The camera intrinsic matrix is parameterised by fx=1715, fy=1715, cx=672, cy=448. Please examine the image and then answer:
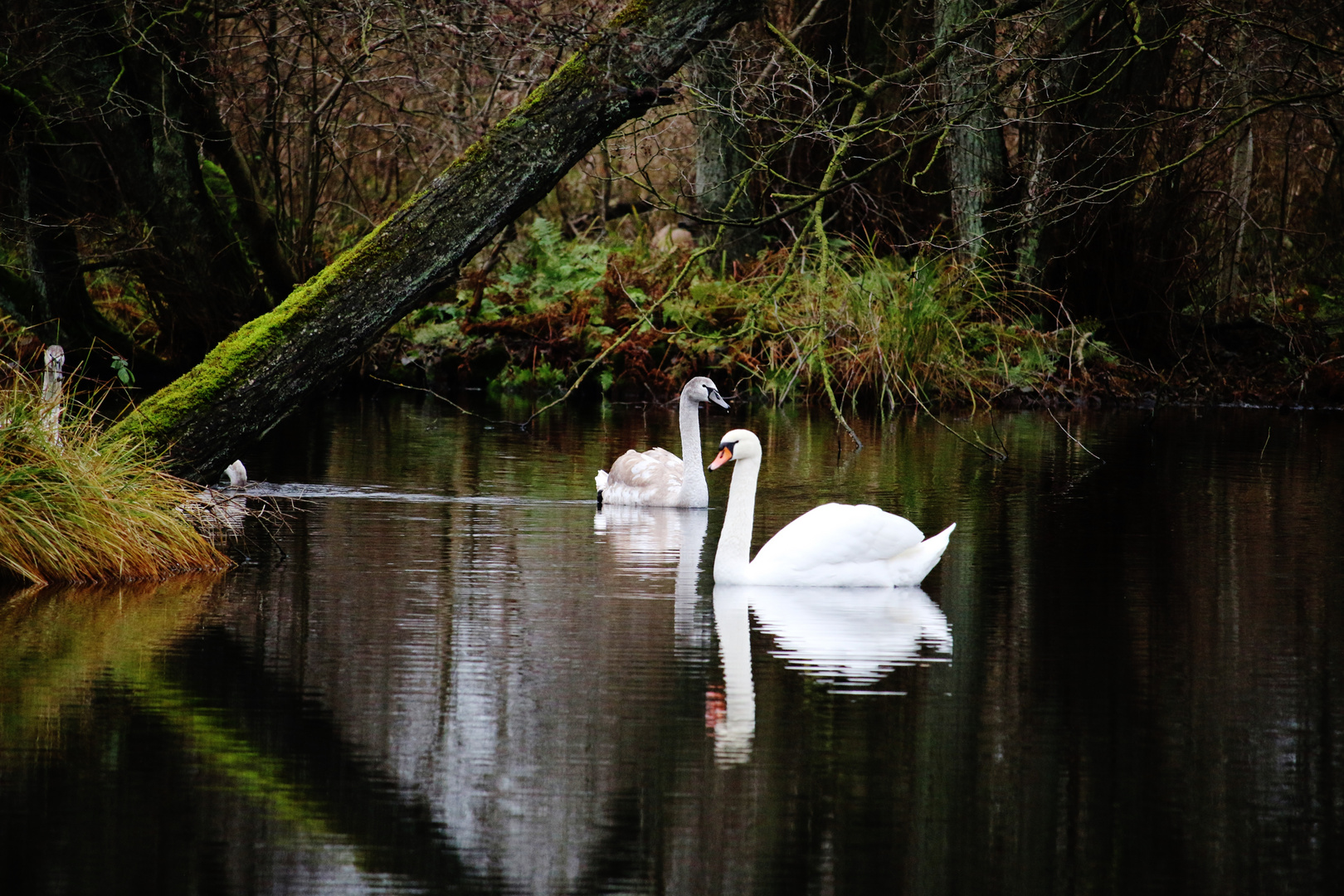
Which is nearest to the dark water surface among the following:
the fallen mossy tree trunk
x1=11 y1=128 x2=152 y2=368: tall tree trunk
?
the fallen mossy tree trunk

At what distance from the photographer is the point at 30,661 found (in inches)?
267

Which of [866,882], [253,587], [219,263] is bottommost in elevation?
[866,882]

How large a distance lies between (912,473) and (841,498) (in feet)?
6.99

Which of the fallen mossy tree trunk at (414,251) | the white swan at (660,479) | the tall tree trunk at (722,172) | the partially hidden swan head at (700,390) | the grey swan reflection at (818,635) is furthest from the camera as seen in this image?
the tall tree trunk at (722,172)

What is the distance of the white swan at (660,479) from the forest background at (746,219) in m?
2.72

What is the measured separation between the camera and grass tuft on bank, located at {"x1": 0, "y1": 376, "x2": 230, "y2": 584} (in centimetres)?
877

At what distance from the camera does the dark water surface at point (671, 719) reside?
181 inches

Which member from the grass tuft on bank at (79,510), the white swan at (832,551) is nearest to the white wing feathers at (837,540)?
the white swan at (832,551)

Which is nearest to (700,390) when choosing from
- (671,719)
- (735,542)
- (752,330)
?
(735,542)

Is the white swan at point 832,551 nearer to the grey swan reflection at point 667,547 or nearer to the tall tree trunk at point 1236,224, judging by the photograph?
the grey swan reflection at point 667,547

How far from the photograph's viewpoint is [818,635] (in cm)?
772

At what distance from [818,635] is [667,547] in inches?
132

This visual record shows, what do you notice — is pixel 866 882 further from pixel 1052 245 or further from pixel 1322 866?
pixel 1052 245

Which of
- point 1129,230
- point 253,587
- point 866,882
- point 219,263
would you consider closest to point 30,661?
point 253,587
